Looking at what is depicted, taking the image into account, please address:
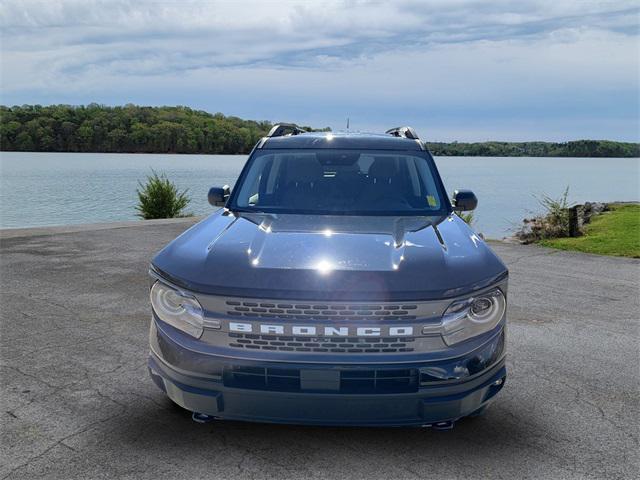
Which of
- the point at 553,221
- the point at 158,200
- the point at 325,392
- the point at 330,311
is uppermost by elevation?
the point at 330,311

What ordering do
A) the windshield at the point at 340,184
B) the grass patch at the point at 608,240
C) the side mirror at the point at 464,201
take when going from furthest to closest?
the grass patch at the point at 608,240 < the side mirror at the point at 464,201 < the windshield at the point at 340,184

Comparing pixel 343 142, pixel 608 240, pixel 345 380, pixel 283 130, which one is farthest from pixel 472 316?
pixel 608 240

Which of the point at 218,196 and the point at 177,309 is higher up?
the point at 218,196

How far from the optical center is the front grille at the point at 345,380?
9.77 ft

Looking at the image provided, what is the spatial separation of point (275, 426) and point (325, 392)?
953 millimetres

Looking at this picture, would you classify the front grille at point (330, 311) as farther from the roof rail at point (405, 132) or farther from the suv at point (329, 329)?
the roof rail at point (405, 132)

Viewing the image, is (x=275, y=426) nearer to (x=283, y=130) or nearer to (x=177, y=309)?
(x=177, y=309)

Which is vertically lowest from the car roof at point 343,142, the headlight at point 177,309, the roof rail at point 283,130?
the headlight at point 177,309

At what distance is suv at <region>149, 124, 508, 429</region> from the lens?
9.71 feet

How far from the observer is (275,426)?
12.4 ft

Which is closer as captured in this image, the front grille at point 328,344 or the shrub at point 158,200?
the front grille at point 328,344

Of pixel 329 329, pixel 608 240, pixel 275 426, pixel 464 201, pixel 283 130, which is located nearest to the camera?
pixel 329 329

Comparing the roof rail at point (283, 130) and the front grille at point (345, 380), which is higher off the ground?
the roof rail at point (283, 130)

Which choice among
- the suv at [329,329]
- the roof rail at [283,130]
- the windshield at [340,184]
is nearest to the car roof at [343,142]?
Answer: the windshield at [340,184]
